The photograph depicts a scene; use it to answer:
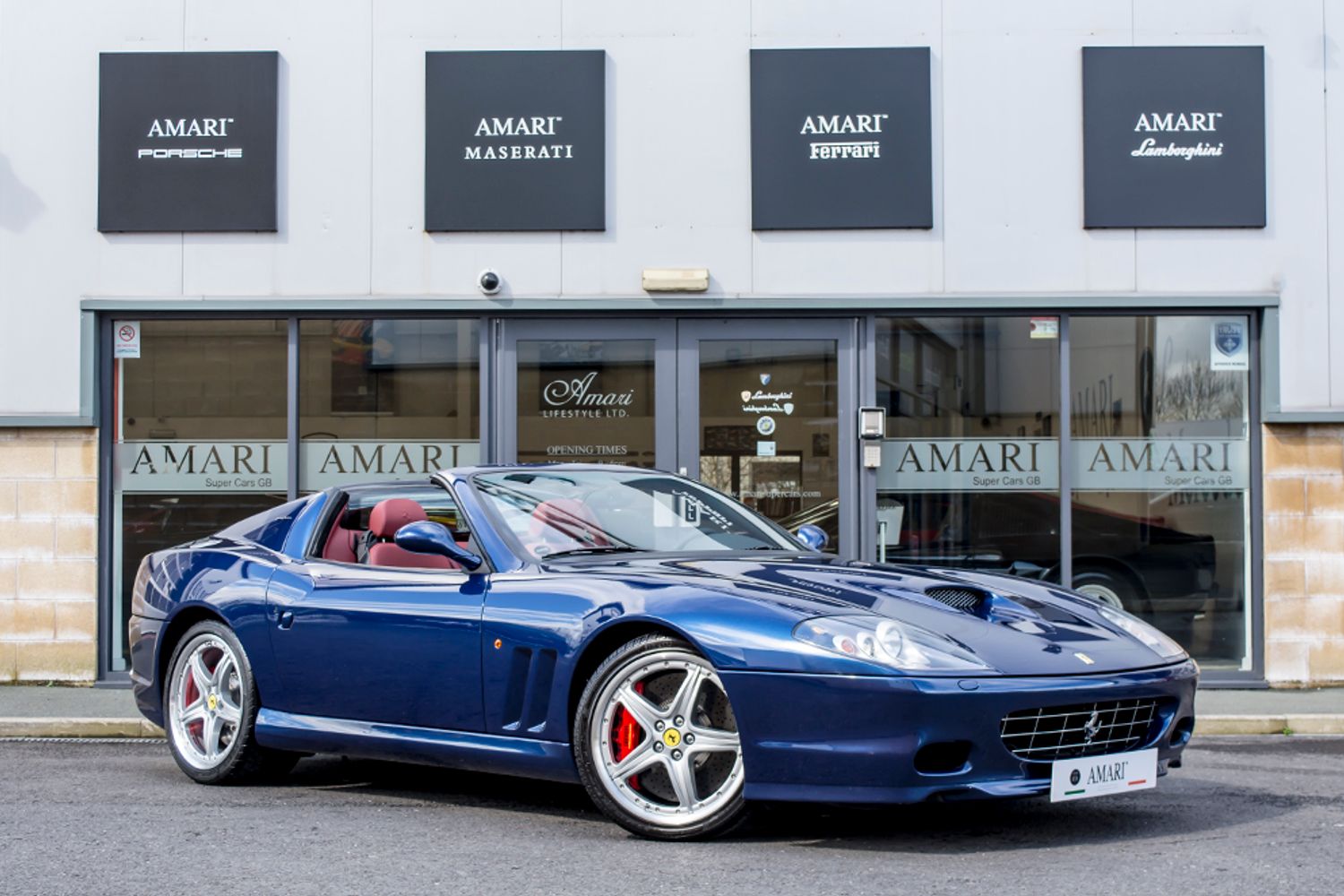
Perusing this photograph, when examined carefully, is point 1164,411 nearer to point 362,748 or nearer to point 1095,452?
point 1095,452

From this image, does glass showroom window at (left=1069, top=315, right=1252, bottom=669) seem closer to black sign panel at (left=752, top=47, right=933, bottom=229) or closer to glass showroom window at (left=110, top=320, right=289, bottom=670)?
black sign panel at (left=752, top=47, right=933, bottom=229)

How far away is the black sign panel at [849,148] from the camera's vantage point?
1129cm

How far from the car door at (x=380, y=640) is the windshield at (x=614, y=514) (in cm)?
28

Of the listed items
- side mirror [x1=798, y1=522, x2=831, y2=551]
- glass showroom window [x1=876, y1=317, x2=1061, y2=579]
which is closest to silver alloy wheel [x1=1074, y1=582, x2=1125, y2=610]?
glass showroom window [x1=876, y1=317, x2=1061, y2=579]

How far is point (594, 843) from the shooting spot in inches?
206

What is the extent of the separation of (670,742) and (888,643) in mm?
786

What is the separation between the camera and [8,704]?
1005cm

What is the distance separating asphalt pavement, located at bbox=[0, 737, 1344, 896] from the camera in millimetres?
4660

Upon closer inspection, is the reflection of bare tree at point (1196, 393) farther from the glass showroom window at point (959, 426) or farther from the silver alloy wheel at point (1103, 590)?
the silver alloy wheel at point (1103, 590)

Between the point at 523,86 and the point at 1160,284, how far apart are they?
4.65 m

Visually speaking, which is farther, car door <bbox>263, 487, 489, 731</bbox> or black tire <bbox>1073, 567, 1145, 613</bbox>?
black tire <bbox>1073, 567, 1145, 613</bbox>

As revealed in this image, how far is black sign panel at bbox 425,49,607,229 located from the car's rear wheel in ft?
21.3

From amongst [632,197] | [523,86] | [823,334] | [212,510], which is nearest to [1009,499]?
[823,334]

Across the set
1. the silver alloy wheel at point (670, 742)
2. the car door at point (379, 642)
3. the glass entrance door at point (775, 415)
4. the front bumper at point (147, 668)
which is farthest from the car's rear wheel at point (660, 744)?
the glass entrance door at point (775, 415)
